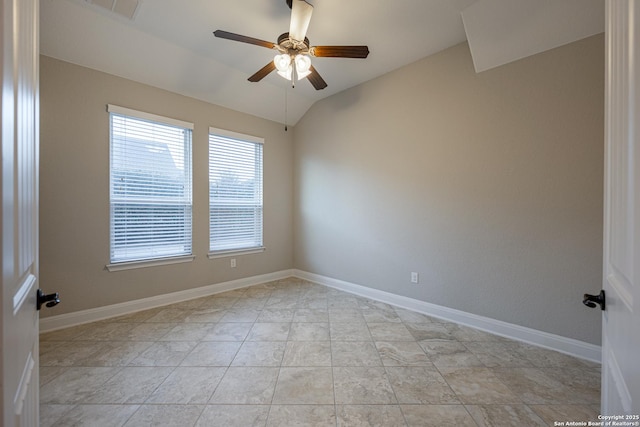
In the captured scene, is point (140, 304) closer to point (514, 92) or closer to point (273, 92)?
point (273, 92)

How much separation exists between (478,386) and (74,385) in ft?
9.16

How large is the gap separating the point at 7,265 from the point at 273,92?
3764 millimetres

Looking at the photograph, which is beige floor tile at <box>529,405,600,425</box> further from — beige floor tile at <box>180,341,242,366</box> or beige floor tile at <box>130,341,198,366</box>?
beige floor tile at <box>130,341,198,366</box>

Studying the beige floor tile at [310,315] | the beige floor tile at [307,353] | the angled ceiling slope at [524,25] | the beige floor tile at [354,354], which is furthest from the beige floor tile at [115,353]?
the angled ceiling slope at [524,25]

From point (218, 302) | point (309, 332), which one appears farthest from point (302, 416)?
Result: point (218, 302)

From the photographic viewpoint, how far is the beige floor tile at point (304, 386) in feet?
Answer: 5.32

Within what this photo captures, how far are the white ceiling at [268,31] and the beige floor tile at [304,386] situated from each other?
3056 millimetres

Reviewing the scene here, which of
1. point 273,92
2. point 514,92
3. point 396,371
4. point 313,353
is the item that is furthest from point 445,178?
point 273,92

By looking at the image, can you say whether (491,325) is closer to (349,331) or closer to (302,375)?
(349,331)

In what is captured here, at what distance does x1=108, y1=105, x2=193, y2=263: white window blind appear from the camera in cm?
286

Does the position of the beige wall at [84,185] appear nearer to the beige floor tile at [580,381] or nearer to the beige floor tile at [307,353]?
the beige floor tile at [307,353]

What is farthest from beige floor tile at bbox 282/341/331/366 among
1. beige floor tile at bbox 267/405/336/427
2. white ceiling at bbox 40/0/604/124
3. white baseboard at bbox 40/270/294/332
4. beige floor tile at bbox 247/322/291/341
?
white ceiling at bbox 40/0/604/124

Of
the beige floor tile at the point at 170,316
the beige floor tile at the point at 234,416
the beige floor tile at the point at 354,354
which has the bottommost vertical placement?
the beige floor tile at the point at 234,416

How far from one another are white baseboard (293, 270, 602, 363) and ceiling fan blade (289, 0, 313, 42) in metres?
3.00
